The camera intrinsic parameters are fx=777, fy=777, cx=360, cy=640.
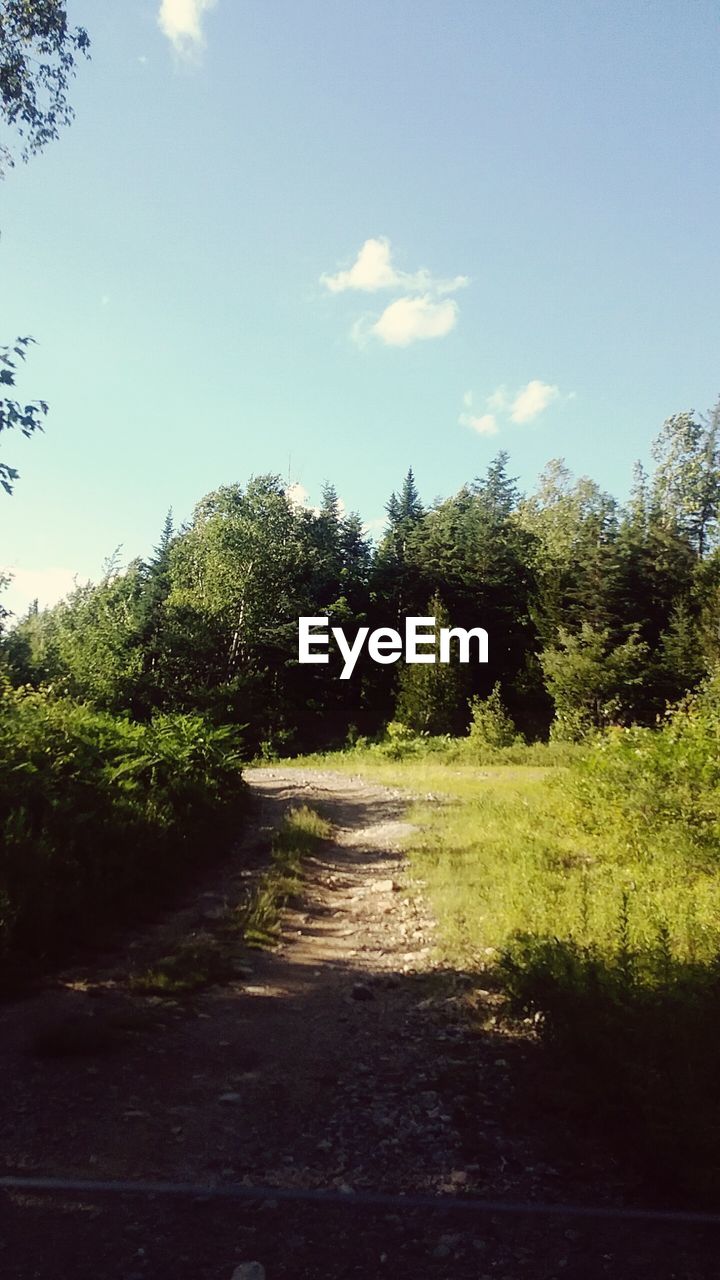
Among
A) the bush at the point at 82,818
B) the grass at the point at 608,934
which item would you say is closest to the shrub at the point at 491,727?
the grass at the point at 608,934

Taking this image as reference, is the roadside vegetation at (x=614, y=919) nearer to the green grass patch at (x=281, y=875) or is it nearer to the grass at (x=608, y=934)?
the grass at (x=608, y=934)

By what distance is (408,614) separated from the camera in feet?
133

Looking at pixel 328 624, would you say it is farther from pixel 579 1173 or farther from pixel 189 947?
pixel 579 1173

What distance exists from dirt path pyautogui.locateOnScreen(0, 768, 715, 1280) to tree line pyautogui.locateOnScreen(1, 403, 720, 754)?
24.4 metres

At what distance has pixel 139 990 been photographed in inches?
225

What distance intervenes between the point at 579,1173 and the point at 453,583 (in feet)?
126

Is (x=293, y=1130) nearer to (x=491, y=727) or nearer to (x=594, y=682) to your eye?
(x=491, y=727)

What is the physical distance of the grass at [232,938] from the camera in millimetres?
5934

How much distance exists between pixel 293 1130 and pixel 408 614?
3704cm

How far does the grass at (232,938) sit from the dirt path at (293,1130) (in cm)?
18

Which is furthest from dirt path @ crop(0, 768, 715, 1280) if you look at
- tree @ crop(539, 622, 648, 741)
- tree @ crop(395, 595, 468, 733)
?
tree @ crop(395, 595, 468, 733)

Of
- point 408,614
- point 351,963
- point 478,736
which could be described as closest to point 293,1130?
point 351,963

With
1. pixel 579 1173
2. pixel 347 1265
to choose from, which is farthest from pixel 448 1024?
pixel 347 1265

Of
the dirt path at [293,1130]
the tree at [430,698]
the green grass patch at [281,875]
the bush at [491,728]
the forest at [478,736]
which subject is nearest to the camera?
the dirt path at [293,1130]
